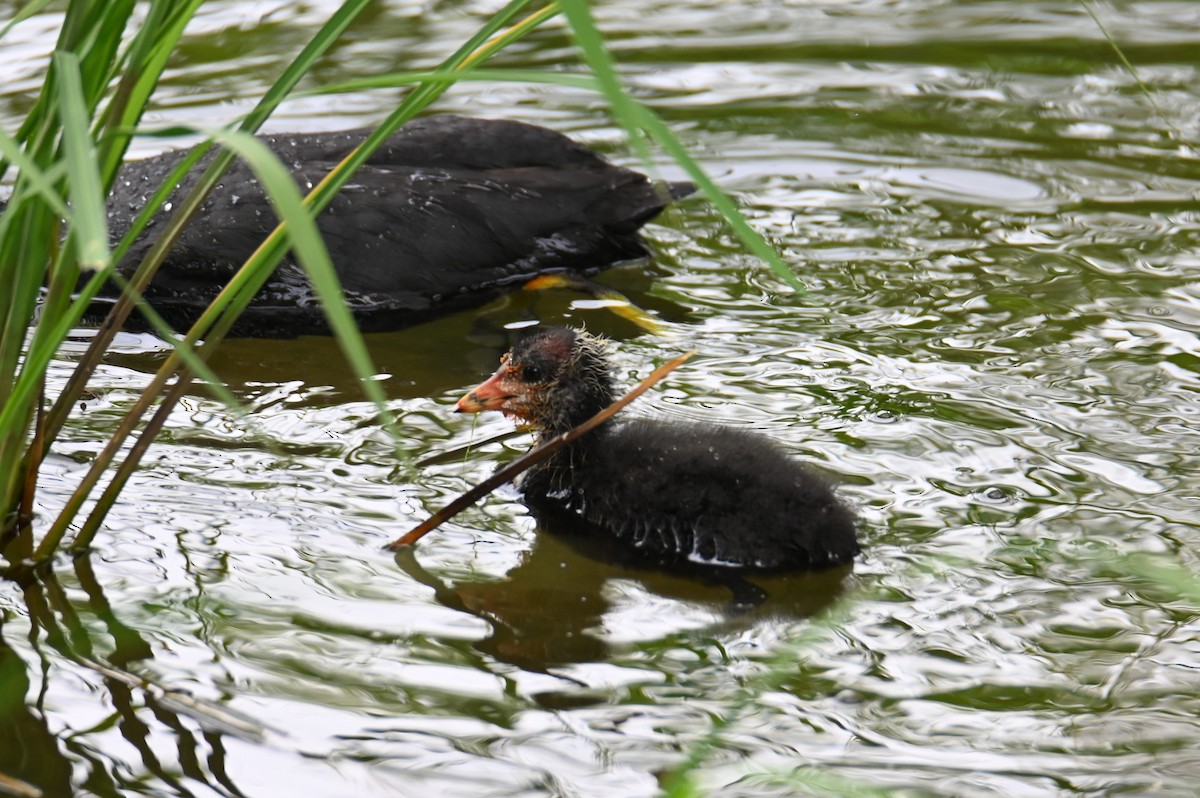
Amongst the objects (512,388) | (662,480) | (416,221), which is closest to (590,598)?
(662,480)

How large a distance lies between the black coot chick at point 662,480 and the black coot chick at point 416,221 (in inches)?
57.5

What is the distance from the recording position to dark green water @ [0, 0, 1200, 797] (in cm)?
332

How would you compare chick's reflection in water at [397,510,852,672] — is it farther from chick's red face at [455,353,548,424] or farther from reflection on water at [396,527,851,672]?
chick's red face at [455,353,548,424]

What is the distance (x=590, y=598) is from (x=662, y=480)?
1.59 ft

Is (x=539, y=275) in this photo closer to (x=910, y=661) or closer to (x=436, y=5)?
(x=910, y=661)

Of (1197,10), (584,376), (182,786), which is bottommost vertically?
(182,786)

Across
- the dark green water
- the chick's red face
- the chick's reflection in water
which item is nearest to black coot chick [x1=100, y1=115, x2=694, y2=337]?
the dark green water

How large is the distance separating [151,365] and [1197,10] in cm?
689

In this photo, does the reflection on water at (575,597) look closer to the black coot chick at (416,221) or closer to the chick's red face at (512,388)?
the chick's red face at (512,388)

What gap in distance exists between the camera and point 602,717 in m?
3.44

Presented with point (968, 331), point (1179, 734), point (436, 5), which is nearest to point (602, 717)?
point (1179, 734)

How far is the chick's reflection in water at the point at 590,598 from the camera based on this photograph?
3.84 m

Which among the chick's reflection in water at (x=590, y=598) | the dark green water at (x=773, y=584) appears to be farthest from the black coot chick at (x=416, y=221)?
the chick's reflection in water at (x=590, y=598)

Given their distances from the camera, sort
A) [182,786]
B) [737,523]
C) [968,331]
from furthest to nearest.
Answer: [968,331] → [737,523] → [182,786]
